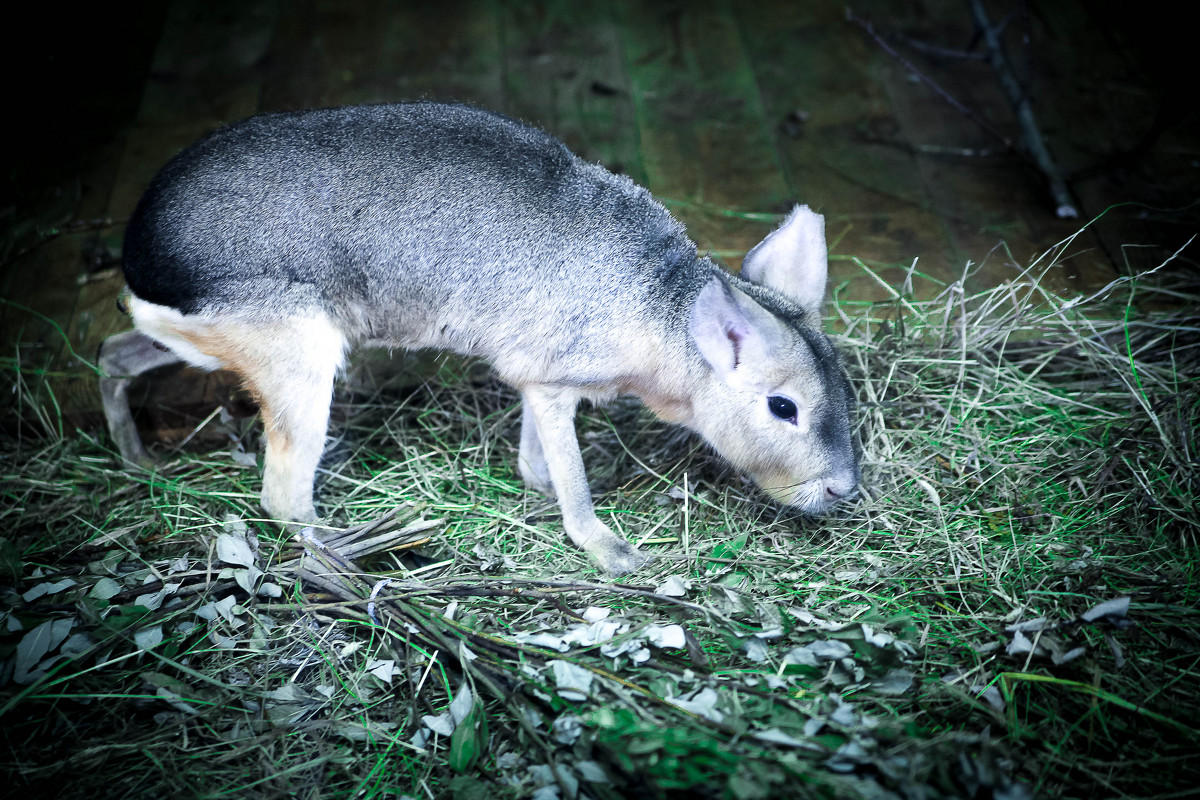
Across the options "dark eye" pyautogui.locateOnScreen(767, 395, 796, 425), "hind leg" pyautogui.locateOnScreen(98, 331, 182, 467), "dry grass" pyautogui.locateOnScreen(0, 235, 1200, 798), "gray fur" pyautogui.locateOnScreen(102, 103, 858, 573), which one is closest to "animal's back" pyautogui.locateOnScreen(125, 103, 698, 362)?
"gray fur" pyautogui.locateOnScreen(102, 103, 858, 573)

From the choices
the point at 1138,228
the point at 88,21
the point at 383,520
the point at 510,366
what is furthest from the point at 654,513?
the point at 88,21

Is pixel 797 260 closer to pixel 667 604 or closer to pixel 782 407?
pixel 782 407

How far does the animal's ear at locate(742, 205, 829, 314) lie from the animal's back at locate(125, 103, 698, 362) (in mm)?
299

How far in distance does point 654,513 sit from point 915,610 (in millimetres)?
1055

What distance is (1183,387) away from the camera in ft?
11.7

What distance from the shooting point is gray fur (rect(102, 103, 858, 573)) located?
3055 mm

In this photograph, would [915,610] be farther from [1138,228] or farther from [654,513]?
[1138,228]

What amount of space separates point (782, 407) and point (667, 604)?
784 mm

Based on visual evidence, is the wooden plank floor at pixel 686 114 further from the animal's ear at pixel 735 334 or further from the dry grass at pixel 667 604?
the animal's ear at pixel 735 334

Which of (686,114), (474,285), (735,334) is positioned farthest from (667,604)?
(686,114)

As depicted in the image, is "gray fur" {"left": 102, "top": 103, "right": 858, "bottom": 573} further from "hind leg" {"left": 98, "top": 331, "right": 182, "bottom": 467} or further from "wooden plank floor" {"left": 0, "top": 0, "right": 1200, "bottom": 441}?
"wooden plank floor" {"left": 0, "top": 0, "right": 1200, "bottom": 441}

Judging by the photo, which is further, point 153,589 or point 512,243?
point 512,243

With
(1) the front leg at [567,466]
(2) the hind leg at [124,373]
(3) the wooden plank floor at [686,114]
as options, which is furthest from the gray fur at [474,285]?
(3) the wooden plank floor at [686,114]

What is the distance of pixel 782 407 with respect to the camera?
3.08 meters
